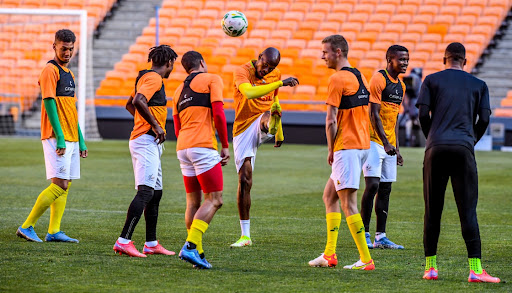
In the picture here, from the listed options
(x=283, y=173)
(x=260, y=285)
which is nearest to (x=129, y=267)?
(x=260, y=285)

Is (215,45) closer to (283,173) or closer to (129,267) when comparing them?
(283,173)

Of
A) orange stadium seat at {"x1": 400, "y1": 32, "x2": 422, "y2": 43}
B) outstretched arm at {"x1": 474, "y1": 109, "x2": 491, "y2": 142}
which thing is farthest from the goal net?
outstretched arm at {"x1": 474, "y1": 109, "x2": 491, "y2": 142}

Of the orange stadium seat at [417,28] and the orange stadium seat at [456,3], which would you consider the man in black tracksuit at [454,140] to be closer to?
the orange stadium seat at [417,28]

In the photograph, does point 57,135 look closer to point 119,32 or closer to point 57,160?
point 57,160

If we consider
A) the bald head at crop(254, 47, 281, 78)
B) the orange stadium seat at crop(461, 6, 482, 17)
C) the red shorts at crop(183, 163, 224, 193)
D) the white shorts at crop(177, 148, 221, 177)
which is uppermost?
the orange stadium seat at crop(461, 6, 482, 17)

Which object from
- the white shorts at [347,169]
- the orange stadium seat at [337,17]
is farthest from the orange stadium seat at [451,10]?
the white shorts at [347,169]

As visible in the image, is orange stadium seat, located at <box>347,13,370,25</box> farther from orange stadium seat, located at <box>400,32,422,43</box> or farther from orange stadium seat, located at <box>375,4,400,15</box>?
orange stadium seat, located at <box>400,32,422,43</box>

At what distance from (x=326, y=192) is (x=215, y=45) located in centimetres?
2211

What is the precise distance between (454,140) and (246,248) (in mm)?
2710

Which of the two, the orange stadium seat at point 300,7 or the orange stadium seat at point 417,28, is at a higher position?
the orange stadium seat at point 300,7

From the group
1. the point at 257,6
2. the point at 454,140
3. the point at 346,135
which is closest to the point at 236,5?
the point at 257,6

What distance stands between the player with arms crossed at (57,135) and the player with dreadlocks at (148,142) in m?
1.00

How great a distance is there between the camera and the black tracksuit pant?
6816 millimetres

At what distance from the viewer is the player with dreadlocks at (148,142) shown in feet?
26.1
